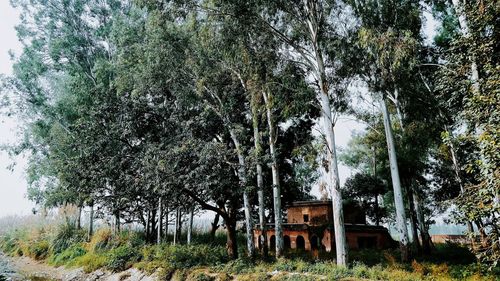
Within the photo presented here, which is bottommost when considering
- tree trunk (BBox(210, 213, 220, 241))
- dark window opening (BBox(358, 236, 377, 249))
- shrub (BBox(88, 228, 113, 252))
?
dark window opening (BBox(358, 236, 377, 249))

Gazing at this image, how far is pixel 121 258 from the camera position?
14711 mm

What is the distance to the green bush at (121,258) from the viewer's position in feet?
46.7

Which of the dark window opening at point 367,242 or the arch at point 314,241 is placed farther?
the dark window opening at point 367,242

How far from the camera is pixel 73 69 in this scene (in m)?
21.4

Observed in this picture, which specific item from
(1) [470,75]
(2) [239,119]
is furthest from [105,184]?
(1) [470,75]

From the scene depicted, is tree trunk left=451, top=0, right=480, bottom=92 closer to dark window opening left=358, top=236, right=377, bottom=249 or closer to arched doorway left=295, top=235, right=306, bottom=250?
arched doorway left=295, top=235, right=306, bottom=250

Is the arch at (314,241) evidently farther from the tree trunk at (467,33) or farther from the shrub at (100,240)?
the tree trunk at (467,33)

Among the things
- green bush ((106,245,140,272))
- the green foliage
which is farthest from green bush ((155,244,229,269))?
the green foliage

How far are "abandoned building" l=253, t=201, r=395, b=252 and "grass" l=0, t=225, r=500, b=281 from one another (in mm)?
4408

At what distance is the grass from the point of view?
1042 centimetres

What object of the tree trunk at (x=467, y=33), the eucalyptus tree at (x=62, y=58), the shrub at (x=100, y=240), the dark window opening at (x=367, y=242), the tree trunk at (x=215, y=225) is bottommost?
the dark window opening at (x=367, y=242)

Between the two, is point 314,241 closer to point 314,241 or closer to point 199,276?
point 314,241

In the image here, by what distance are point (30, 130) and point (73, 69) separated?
21.1 ft

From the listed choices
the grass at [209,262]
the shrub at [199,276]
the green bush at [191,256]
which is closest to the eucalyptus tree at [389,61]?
the grass at [209,262]
